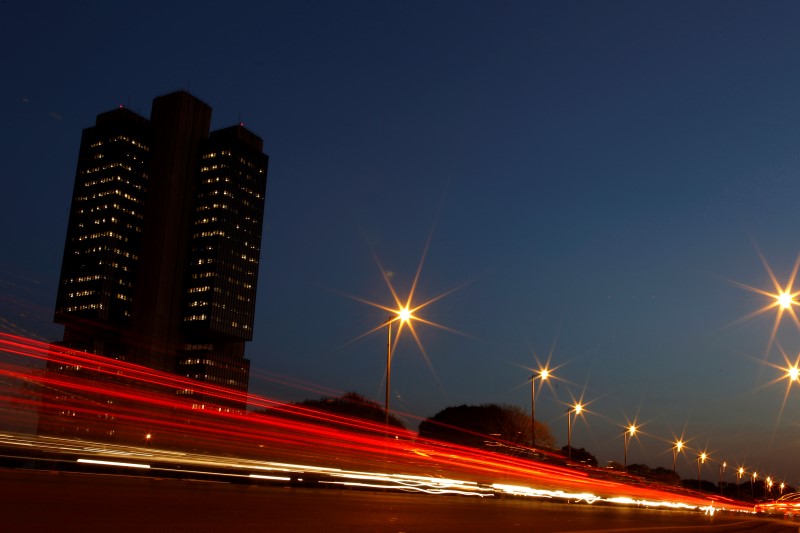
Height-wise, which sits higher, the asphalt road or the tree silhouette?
the tree silhouette

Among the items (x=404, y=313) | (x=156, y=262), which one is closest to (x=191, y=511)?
(x=404, y=313)

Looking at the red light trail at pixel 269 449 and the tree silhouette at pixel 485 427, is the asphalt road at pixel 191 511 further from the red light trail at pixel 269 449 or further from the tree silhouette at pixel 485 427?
the tree silhouette at pixel 485 427

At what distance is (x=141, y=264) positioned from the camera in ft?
634

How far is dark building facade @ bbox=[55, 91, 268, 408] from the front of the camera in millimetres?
188250

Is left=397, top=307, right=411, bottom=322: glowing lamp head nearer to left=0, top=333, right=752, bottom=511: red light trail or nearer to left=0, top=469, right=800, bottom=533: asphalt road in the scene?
left=0, top=333, right=752, bottom=511: red light trail

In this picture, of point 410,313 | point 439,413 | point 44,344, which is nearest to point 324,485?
point 410,313

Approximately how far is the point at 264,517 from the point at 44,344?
2285cm

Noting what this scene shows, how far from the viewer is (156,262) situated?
192 meters

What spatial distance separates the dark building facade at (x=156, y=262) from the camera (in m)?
188

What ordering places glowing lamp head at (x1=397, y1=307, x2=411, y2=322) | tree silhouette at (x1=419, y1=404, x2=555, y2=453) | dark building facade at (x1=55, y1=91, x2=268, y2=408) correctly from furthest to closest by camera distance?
dark building facade at (x1=55, y1=91, x2=268, y2=408) < tree silhouette at (x1=419, y1=404, x2=555, y2=453) < glowing lamp head at (x1=397, y1=307, x2=411, y2=322)

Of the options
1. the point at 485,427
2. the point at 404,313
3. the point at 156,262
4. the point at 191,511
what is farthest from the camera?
the point at 156,262

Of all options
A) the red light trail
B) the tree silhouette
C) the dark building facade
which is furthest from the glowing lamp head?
the dark building facade

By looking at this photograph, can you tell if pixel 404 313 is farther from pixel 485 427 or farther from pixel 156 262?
pixel 156 262

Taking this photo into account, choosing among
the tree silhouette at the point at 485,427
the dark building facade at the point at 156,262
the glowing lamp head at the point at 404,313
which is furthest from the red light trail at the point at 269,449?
the dark building facade at the point at 156,262
